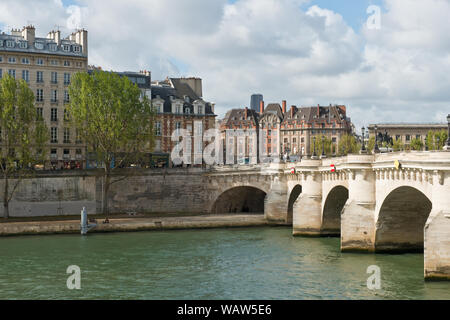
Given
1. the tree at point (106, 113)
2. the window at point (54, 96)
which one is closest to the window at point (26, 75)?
the window at point (54, 96)

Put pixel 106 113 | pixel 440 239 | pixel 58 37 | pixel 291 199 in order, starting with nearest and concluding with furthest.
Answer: pixel 440 239 < pixel 291 199 < pixel 106 113 < pixel 58 37

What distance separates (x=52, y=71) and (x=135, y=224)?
28.3m

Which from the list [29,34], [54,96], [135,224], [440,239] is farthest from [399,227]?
[29,34]

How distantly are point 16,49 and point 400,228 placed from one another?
53.0 metres

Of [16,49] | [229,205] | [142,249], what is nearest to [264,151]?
[229,205]

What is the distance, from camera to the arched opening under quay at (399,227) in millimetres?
44406

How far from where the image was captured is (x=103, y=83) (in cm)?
6944

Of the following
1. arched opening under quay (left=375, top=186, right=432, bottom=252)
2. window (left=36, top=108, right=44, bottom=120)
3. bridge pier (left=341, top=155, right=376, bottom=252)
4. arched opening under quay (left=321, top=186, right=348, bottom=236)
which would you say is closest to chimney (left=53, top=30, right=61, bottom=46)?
window (left=36, top=108, right=44, bottom=120)

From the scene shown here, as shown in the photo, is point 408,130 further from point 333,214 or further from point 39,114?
point 39,114

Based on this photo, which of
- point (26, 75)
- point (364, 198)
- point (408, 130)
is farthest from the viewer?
point (408, 130)

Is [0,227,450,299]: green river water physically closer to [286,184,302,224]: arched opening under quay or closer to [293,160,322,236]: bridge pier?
[293,160,322,236]: bridge pier

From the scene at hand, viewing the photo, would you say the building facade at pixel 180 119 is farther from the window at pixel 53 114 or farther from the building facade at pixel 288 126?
the building facade at pixel 288 126

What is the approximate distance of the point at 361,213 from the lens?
4616cm

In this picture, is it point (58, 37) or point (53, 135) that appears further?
point (58, 37)
